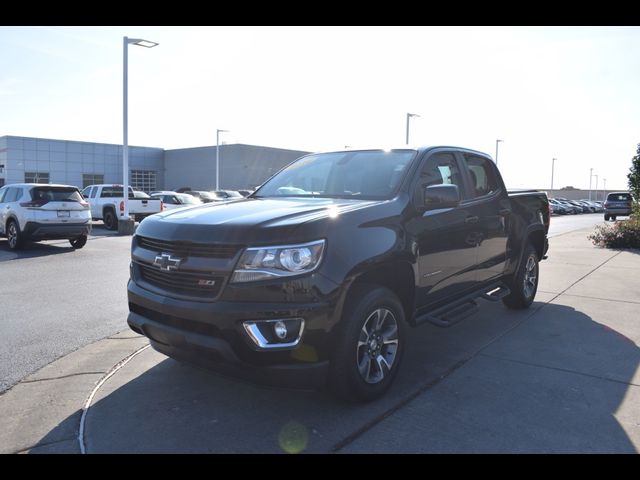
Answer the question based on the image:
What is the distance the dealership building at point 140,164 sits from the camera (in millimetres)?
50438

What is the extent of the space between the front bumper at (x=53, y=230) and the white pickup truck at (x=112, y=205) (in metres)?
7.47

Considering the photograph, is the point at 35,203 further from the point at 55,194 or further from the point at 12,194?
the point at 12,194

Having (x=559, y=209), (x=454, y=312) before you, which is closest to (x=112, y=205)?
(x=454, y=312)

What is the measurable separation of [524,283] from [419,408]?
344 centimetres

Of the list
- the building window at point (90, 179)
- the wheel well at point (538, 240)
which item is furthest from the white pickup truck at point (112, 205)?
the building window at point (90, 179)

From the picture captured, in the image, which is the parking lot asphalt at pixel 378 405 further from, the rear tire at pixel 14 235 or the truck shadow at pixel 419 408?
the rear tire at pixel 14 235

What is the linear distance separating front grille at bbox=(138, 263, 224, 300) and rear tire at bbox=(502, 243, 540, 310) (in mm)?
4230

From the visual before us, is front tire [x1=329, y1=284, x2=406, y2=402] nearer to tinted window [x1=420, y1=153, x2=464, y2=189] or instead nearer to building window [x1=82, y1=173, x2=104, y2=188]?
tinted window [x1=420, y1=153, x2=464, y2=189]

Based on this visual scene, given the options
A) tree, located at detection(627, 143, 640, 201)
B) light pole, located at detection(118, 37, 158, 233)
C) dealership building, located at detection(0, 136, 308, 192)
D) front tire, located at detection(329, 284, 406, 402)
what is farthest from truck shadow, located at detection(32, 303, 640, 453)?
dealership building, located at detection(0, 136, 308, 192)

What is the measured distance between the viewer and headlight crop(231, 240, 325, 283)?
314cm

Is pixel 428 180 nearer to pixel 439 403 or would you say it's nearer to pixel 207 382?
pixel 439 403

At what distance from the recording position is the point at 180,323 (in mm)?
3352

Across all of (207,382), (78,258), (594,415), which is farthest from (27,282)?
(594,415)

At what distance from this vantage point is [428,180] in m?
4.48
